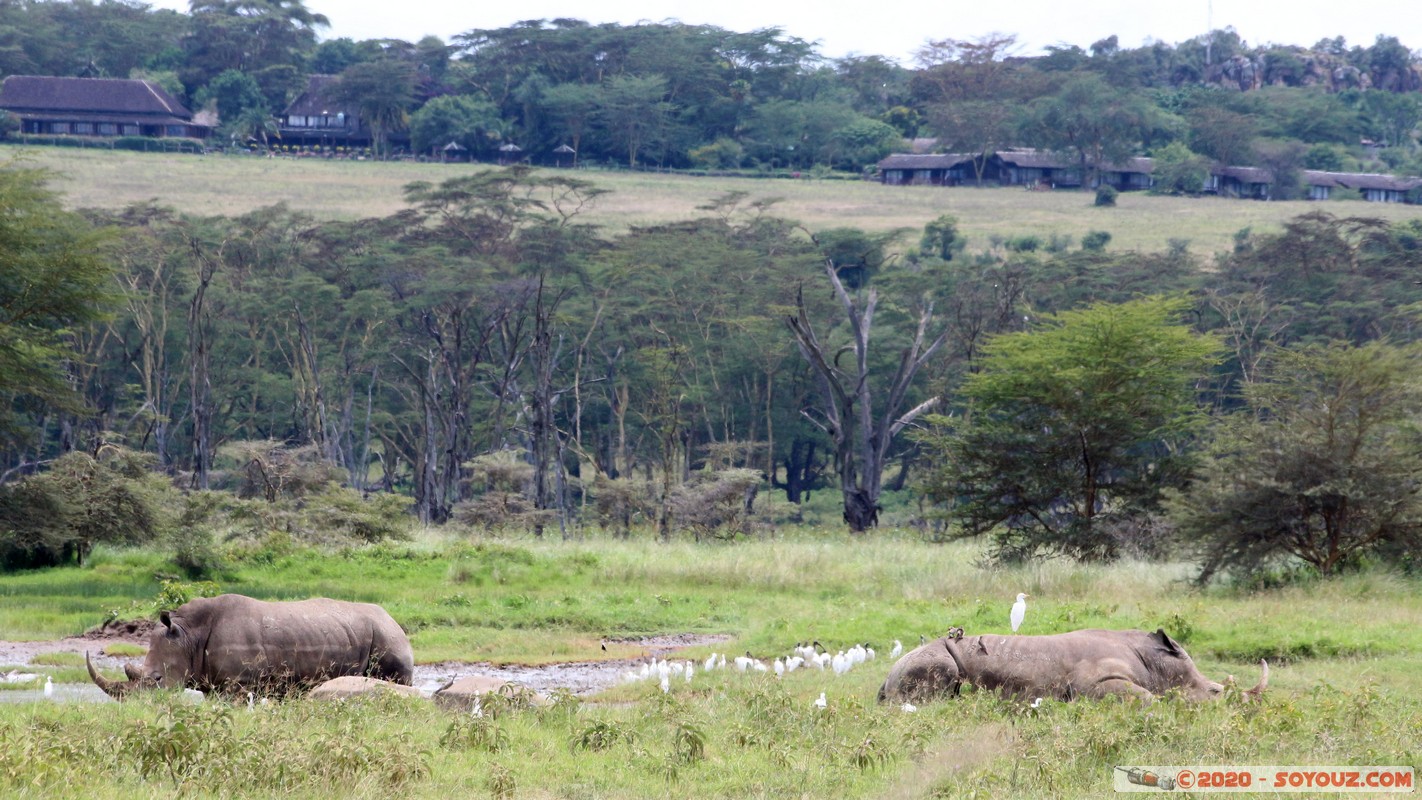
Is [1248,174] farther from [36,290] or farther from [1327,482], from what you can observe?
[36,290]

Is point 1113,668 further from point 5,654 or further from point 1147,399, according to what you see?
point 1147,399

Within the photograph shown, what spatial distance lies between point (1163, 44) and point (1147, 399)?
5291 inches

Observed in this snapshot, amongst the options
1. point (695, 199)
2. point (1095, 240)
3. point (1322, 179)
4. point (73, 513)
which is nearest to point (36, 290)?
point (73, 513)

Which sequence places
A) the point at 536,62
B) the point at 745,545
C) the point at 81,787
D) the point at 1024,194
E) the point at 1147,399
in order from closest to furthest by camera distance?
the point at 81,787 < the point at 1147,399 < the point at 745,545 < the point at 1024,194 < the point at 536,62

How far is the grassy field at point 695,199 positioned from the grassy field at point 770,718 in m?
49.0

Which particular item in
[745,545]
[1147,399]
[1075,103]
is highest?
[1075,103]

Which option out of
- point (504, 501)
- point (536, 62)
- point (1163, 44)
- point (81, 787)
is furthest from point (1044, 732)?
point (1163, 44)

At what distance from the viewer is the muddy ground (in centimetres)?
1312

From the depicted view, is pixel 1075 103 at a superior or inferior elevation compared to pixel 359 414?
superior

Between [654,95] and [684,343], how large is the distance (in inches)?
1831

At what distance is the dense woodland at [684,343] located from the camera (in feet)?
65.8

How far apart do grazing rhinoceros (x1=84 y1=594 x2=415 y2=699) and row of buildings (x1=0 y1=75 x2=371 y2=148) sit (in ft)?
281

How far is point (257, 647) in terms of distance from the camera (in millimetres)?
A: 10586

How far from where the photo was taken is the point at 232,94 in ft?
321
